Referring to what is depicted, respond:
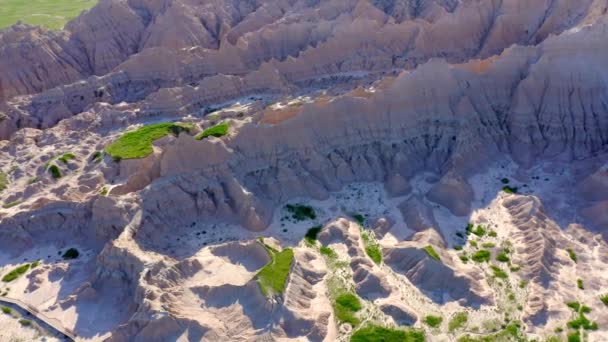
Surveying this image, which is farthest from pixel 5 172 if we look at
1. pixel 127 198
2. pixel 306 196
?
pixel 306 196

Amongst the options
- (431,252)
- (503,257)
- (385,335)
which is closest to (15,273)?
(385,335)

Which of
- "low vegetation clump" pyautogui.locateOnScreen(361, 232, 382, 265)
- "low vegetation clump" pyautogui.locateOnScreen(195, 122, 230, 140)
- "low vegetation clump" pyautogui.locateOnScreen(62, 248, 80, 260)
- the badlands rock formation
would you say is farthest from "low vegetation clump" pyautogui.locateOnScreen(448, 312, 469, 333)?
"low vegetation clump" pyautogui.locateOnScreen(62, 248, 80, 260)

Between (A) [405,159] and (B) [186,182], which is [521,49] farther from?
(B) [186,182]

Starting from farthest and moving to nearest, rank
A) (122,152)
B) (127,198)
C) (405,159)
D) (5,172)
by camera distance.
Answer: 1. (5,172)
2. (122,152)
3. (405,159)
4. (127,198)

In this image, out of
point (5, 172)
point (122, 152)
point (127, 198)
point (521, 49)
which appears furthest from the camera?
point (5, 172)

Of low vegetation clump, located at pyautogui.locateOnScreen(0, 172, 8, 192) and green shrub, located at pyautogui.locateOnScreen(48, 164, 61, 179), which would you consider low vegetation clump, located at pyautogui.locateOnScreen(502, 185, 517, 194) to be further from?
low vegetation clump, located at pyautogui.locateOnScreen(0, 172, 8, 192)

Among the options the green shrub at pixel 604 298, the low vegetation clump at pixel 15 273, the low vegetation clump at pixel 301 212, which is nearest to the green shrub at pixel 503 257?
the green shrub at pixel 604 298
